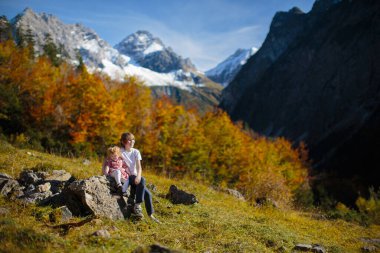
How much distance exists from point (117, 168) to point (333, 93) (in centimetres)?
12670

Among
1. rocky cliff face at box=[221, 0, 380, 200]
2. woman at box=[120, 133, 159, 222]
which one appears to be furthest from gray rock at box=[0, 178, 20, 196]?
rocky cliff face at box=[221, 0, 380, 200]

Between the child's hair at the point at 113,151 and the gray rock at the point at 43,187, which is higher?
the child's hair at the point at 113,151

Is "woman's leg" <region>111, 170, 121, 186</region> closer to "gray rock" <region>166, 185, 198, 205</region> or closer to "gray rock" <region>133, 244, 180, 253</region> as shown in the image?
"gray rock" <region>133, 244, 180, 253</region>

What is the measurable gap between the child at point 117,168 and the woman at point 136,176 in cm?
15

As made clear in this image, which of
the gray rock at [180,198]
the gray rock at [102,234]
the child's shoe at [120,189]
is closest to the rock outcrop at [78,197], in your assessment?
the child's shoe at [120,189]

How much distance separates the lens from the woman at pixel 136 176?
8766 mm

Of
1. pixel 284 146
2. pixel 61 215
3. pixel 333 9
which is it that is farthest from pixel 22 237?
pixel 333 9

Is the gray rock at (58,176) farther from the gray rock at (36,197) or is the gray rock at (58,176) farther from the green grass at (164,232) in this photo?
the gray rock at (36,197)

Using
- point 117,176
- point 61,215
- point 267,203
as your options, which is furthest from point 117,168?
point 267,203

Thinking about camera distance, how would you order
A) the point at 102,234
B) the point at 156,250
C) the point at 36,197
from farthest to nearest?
1. the point at 36,197
2. the point at 102,234
3. the point at 156,250

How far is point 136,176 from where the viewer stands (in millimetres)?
9039

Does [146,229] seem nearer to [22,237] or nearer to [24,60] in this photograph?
[22,237]

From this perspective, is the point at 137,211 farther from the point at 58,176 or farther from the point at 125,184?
the point at 58,176

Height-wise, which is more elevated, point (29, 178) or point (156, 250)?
point (156, 250)
